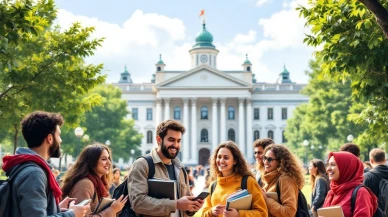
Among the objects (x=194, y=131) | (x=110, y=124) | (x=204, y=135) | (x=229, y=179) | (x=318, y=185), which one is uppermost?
(x=194, y=131)

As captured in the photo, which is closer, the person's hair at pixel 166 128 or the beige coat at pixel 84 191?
the beige coat at pixel 84 191

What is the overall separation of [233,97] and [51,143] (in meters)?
78.8

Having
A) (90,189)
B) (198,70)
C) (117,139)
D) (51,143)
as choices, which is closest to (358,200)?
(90,189)

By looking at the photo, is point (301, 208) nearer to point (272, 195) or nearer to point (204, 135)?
point (272, 195)

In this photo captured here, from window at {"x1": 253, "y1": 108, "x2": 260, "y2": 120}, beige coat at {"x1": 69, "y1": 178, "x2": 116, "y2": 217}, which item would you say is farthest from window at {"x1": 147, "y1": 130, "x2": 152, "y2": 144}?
beige coat at {"x1": 69, "y1": 178, "x2": 116, "y2": 217}

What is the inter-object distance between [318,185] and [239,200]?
12.0 feet

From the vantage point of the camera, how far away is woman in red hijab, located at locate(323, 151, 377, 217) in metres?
5.43

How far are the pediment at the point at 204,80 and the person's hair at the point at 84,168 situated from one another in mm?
75614

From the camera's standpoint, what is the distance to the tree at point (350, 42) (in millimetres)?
10289

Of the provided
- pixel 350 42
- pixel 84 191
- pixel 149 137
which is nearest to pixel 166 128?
pixel 84 191

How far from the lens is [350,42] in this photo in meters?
10.6

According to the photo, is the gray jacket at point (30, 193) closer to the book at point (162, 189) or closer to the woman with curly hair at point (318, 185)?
the book at point (162, 189)

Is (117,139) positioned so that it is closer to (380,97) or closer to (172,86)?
(172,86)

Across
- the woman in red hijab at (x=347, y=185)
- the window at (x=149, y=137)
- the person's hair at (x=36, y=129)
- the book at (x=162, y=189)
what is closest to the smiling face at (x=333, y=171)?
the woman in red hijab at (x=347, y=185)
